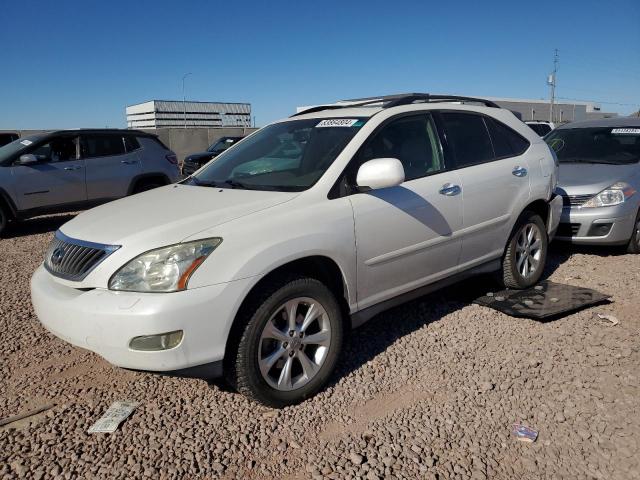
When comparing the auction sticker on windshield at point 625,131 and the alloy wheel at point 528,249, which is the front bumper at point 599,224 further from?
the auction sticker on windshield at point 625,131

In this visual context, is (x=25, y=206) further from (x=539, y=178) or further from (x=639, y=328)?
(x=639, y=328)

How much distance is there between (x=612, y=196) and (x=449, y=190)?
306 cm

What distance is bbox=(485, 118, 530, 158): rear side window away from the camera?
450 centimetres

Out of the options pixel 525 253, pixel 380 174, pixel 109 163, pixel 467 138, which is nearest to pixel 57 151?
pixel 109 163

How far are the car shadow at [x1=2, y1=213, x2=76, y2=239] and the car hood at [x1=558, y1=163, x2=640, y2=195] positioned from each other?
7.90 m

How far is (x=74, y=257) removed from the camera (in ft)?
9.57

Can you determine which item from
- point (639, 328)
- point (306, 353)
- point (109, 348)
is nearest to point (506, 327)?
point (639, 328)

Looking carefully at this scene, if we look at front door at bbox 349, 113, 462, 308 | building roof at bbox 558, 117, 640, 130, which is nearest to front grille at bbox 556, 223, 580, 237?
building roof at bbox 558, 117, 640, 130

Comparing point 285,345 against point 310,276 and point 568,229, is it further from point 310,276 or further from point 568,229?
point 568,229

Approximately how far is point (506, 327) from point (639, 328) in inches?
38.6

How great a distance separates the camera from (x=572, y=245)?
641cm

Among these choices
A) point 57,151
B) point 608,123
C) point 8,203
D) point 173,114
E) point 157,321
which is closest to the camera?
point 157,321

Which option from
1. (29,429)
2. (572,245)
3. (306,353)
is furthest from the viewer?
(572,245)

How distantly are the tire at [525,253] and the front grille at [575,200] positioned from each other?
1.29m
